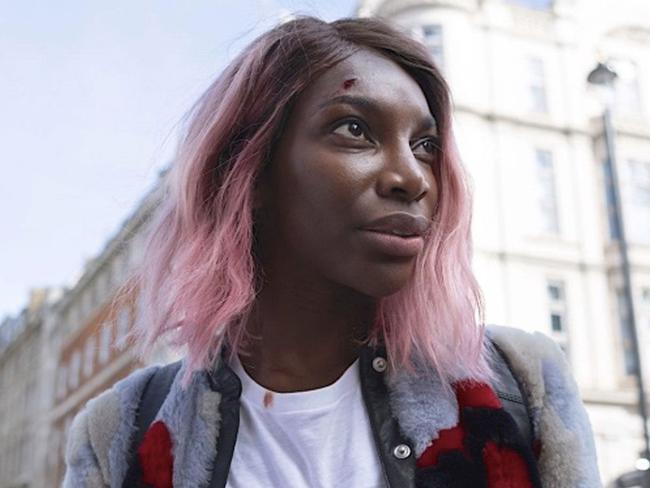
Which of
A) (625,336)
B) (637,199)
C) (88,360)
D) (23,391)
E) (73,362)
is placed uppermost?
(23,391)

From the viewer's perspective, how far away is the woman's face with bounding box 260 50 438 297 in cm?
137

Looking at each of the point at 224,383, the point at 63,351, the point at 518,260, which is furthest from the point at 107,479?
the point at 63,351

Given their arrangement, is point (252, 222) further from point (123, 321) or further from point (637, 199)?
point (637, 199)

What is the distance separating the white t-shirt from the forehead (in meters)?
0.48

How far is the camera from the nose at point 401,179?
4.53 feet

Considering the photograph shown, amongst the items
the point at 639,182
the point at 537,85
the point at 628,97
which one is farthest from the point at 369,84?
the point at 628,97

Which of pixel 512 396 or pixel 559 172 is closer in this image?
pixel 512 396

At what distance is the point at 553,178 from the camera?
61.0 feet

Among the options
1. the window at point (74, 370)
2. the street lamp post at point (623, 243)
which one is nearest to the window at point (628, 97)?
the street lamp post at point (623, 243)

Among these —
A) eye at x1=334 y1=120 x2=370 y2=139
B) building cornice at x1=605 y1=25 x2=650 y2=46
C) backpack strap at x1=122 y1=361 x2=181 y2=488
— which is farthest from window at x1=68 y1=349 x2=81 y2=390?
eye at x1=334 y1=120 x2=370 y2=139

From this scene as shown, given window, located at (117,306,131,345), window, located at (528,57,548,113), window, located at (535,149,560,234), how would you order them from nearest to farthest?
window, located at (117,306,131,345), window, located at (535,149,560,234), window, located at (528,57,548,113)

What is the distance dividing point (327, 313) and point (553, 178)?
17.8m

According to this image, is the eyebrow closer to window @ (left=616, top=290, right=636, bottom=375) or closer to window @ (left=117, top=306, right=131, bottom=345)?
window @ (left=117, top=306, right=131, bottom=345)

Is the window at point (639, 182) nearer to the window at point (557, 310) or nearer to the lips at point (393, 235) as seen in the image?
the window at point (557, 310)
